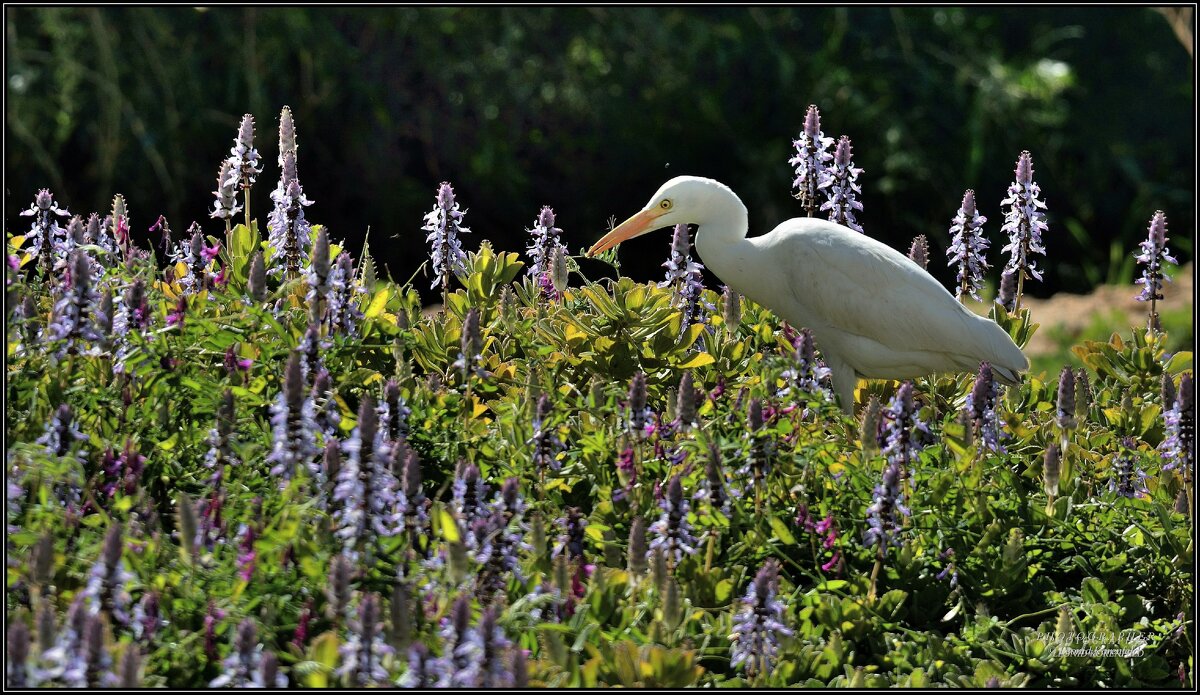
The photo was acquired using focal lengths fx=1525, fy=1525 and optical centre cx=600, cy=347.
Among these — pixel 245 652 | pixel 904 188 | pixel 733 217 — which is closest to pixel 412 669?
pixel 245 652

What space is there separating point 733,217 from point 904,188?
5156mm

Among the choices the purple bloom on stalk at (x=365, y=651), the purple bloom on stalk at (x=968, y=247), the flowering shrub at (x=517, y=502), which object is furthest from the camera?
the purple bloom on stalk at (x=968, y=247)

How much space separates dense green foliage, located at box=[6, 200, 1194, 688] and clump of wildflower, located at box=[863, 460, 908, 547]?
0.05m

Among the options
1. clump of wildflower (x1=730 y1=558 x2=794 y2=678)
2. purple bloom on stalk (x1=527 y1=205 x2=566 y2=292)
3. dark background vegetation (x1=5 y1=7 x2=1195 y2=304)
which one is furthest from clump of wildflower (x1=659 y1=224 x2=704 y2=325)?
dark background vegetation (x1=5 y1=7 x2=1195 y2=304)

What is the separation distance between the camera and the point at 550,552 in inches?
113

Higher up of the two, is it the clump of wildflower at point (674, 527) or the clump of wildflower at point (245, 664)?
the clump of wildflower at point (674, 527)

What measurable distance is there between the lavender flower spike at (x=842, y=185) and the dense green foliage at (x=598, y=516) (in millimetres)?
628

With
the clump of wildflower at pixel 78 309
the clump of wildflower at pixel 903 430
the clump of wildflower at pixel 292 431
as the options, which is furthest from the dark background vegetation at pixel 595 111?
the clump of wildflower at pixel 292 431

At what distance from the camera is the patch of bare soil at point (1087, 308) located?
7.65 metres

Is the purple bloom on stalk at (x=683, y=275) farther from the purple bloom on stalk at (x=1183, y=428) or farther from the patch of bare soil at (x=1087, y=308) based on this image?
the patch of bare soil at (x=1087, y=308)

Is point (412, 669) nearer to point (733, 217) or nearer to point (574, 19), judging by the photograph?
point (733, 217)

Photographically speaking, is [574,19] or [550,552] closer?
[550,552]

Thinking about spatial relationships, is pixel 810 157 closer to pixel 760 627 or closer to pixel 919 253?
pixel 919 253

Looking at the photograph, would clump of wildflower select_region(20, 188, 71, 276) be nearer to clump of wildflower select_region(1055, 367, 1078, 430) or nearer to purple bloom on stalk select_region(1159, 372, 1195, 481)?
clump of wildflower select_region(1055, 367, 1078, 430)
